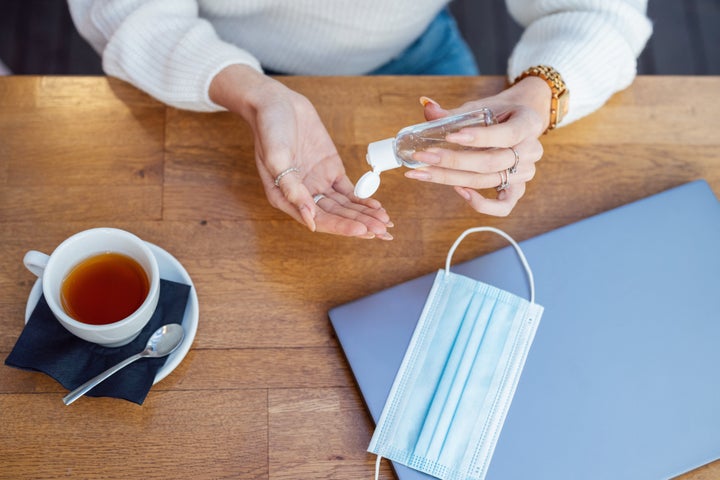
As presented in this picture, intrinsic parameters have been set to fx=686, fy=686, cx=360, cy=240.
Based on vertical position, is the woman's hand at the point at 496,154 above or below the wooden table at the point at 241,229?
above

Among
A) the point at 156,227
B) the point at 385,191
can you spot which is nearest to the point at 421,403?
the point at 385,191

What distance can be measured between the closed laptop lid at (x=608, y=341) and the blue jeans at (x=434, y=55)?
54cm

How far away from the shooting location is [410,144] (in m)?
0.89

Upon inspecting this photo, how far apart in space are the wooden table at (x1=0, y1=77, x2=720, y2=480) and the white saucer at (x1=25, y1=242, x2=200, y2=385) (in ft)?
0.07

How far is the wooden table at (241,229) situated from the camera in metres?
0.85

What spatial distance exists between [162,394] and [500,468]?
434 mm

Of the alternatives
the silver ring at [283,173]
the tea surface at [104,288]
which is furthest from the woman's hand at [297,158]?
the tea surface at [104,288]

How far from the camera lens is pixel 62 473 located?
2.71ft

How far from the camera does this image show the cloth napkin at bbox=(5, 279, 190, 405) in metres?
0.83

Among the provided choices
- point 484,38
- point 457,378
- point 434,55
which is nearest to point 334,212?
point 457,378

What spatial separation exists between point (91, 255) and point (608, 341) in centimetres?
68

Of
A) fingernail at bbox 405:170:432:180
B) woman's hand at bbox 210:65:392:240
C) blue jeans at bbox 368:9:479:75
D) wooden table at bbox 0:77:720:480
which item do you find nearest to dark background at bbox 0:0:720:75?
blue jeans at bbox 368:9:479:75

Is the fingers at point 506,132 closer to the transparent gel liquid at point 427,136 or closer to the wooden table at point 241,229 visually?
the transparent gel liquid at point 427,136

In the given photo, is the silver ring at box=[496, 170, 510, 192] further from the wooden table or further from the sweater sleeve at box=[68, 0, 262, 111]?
the sweater sleeve at box=[68, 0, 262, 111]
